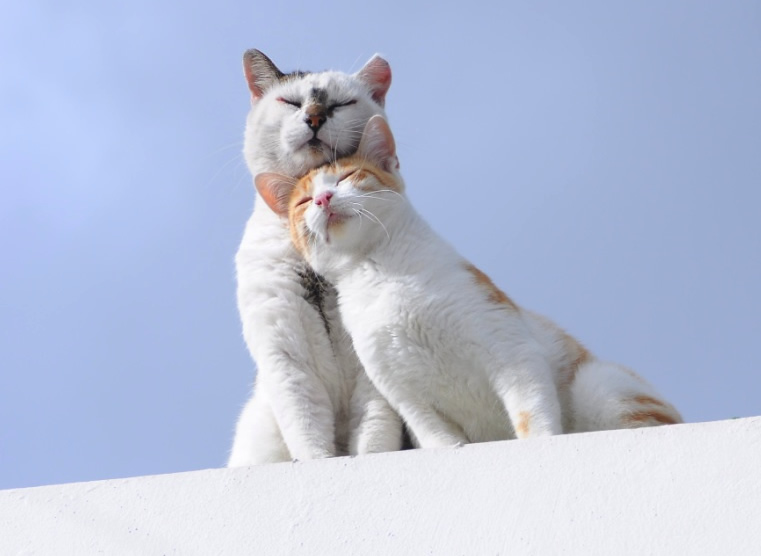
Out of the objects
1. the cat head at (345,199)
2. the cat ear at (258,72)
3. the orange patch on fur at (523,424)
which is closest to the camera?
the orange patch on fur at (523,424)

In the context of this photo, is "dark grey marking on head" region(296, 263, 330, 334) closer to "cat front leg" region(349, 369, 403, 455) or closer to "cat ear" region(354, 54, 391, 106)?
"cat front leg" region(349, 369, 403, 455)

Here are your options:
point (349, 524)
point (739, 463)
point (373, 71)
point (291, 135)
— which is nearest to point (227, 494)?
point (349, 524)

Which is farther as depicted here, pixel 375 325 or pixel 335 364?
pixel 335 364

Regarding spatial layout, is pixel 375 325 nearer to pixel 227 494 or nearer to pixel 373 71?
pixel 227 494

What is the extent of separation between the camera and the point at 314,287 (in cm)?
257

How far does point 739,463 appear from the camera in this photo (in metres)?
1.71

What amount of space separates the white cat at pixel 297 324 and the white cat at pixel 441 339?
11cm

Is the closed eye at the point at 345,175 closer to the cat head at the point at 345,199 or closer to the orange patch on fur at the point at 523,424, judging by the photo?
the cat head at the point at 345,199

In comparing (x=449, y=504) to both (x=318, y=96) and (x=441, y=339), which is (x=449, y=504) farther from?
(x=318, y=96)

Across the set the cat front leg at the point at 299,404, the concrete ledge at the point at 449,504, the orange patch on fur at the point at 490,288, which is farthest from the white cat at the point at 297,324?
the concrete ledge at the point at 449,504

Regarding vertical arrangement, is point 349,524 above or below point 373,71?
below

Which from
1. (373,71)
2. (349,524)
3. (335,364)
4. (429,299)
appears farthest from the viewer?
(373,71)

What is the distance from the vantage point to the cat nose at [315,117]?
2.71 metres

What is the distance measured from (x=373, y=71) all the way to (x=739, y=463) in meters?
1.70
